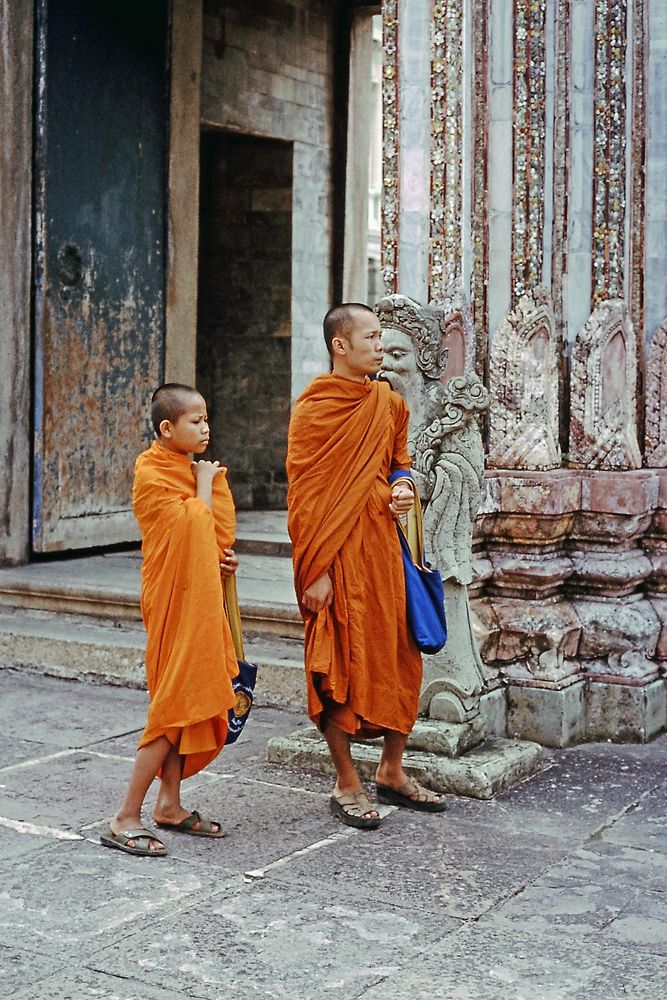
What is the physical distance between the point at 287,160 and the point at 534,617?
6.05m

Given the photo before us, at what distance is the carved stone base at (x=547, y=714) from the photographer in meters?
5.62

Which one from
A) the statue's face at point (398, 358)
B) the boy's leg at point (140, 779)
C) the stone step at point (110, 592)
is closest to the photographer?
the boy's leg at point (140, 779)

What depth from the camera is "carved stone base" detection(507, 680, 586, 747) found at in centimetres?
562

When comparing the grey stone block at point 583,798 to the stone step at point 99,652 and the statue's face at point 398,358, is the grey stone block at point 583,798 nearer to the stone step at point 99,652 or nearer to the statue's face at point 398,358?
the stone step at point 99,652

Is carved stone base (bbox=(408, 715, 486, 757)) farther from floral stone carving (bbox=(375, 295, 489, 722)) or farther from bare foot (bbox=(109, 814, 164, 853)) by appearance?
bare foot (bbox=(109, 814, 164, 853))

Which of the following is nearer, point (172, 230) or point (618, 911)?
point (618, 911)

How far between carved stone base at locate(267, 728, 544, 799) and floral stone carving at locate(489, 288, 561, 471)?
1212 millimetres

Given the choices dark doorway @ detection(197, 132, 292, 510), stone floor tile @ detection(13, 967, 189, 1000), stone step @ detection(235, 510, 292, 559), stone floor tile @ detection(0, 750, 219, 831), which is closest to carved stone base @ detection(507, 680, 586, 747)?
stone floor tile @ detection(0, 750, 219, 831)

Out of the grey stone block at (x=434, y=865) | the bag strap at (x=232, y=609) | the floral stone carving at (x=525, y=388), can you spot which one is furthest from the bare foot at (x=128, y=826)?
the floral stone carving at (x=525, y=388)

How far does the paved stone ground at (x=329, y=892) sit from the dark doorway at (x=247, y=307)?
5.87 m

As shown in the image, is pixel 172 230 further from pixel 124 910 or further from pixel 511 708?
pixel 124 910

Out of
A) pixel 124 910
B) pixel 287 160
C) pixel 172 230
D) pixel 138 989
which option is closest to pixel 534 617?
pixel 124 910

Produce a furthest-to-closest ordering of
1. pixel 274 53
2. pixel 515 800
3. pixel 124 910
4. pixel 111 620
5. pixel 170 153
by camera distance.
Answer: pixel 274 53, pixel 170 153, pixel 111 620, pixel 515 800, pixel 124 910

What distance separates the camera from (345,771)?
4.69 m
